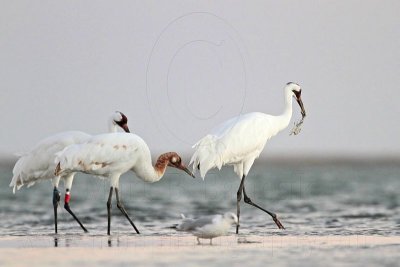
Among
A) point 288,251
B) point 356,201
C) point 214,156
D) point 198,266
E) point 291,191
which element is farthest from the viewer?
point 291,191

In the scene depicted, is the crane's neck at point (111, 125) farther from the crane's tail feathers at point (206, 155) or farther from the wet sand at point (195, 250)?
the wet sand at point (195, 250)

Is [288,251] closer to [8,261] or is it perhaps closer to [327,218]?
[8,261]

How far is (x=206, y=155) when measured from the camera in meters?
19.1

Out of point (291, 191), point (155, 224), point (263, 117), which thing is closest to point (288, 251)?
point (263, 117)

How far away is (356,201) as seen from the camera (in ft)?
102

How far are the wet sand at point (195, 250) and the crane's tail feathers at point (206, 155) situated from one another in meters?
1.50

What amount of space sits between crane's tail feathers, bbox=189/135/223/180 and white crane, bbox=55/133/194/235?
797mm

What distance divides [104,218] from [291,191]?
1481 centimetres

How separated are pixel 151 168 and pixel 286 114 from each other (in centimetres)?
305

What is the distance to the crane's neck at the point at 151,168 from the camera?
62.4 ft

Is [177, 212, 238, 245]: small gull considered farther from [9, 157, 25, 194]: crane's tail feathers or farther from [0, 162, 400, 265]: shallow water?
[9, 157, 25, 194]: crane's tail feathers

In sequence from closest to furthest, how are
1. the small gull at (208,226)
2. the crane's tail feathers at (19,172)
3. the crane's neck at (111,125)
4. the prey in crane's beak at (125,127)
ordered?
the small gull at (208,226) < the crane's tail feathers at (19,172) < the crane's neck at (111,125) < the prey in crane's beak at (125,127)

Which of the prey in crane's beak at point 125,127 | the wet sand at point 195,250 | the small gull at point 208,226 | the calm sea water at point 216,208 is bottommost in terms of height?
the wet sand at point 195,250

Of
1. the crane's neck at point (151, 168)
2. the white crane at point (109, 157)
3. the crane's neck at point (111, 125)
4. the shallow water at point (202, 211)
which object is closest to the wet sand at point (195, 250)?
the shallow water at point (202, 211)
